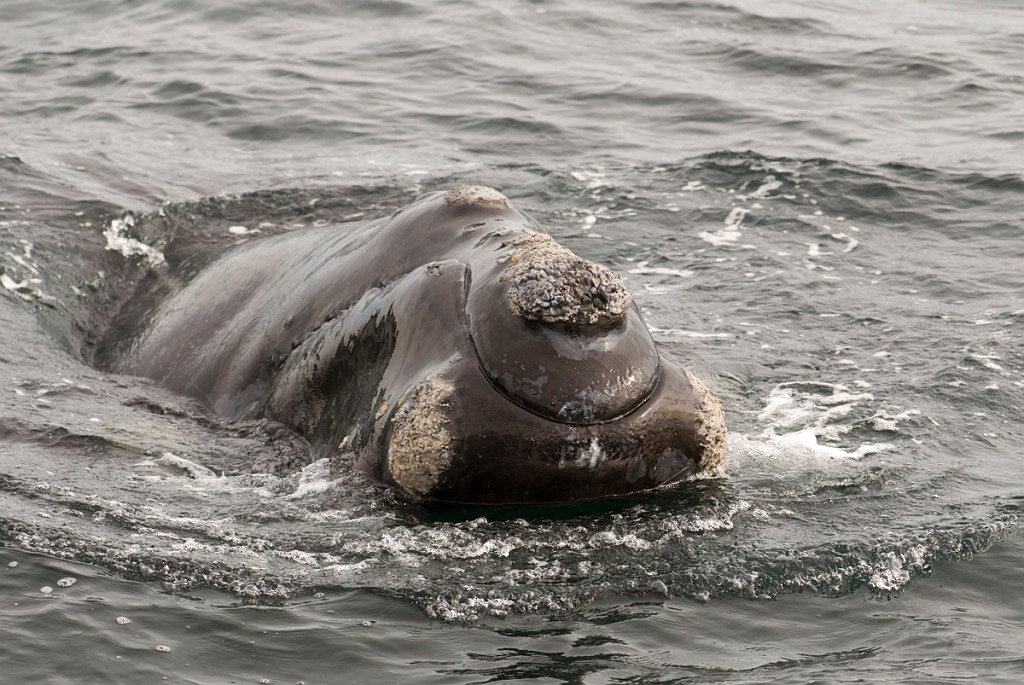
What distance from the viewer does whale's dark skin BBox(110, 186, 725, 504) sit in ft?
23.3

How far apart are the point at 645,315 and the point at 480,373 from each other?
4.26 metres

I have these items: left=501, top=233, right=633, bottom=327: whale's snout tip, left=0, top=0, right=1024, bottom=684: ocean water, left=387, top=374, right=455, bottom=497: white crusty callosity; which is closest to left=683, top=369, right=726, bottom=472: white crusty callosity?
left=0, top=0, right=1024, bottom=684: ocean water

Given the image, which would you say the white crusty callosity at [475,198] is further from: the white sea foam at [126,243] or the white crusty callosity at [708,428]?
the white sea foam at [126,243]

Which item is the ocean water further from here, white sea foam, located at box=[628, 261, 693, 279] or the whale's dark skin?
the whale's dark skin

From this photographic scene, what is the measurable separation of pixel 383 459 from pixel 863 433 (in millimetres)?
3128

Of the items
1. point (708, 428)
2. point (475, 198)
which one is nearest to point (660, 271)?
point (475, 198)

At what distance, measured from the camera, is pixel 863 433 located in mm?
9000

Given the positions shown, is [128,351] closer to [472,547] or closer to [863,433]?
[472,547]

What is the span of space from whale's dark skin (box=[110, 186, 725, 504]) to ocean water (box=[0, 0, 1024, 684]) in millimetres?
211

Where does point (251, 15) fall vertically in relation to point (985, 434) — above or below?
above

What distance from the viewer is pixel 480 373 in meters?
7.18

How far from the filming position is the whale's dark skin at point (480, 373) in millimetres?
7105

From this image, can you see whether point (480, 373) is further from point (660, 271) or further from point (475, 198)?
point (660, 271)

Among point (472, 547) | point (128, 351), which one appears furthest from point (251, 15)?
point (472, 547)
